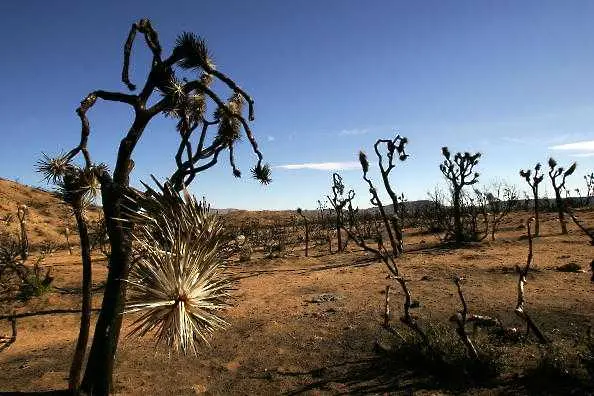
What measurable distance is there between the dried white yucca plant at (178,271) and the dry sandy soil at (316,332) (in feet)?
2.52

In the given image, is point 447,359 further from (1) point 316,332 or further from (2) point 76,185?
(2) point 76,185

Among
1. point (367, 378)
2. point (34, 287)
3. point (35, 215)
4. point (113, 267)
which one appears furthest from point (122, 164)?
point (35, 215)

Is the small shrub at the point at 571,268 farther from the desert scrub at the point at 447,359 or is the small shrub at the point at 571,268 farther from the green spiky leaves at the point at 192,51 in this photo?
the green spiky leaves at the point at 192,51

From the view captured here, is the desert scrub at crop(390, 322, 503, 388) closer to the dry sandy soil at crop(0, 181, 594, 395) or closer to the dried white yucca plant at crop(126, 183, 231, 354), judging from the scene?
the dry sandy soil at crop(0, 181, 594, 395)

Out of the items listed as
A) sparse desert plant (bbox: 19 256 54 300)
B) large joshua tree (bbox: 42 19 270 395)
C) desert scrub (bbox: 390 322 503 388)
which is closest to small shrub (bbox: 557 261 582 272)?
desert scrub (bbox: 390 322 503 388)

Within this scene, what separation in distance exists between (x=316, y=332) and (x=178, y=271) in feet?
17.1

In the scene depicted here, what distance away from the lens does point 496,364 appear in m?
5.55

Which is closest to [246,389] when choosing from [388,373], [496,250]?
[388,373]

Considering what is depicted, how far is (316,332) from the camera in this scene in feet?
25.8

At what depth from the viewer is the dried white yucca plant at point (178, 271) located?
9.90 ft

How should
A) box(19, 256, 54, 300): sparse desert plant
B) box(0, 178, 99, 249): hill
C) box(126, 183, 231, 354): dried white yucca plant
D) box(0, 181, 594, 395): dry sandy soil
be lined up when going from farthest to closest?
box(0, 178, 99, 249): hill < box(19, 256, 54, 300): sparse desert plant < box(0, 181, 594, 395): dry sandy soil < box(126, 183, 231, 354): dried white yucca plant

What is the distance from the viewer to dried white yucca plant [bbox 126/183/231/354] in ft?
9.90

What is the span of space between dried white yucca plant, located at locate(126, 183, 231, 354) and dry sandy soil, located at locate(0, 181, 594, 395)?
30.3 inches

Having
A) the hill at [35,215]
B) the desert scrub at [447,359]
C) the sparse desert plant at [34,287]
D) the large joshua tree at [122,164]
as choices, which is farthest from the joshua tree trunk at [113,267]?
the hill at [35,215]
